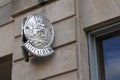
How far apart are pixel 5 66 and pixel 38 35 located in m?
2.24

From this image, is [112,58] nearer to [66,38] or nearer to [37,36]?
[66,38]

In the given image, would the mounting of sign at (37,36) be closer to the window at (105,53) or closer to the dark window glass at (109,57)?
the window at (105,53)

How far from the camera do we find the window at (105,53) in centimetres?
705

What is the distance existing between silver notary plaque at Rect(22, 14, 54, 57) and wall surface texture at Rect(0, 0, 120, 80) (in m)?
0.15

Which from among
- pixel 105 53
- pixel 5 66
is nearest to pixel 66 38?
pixel 105 53

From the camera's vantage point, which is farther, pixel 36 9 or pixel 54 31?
pixel 36 9

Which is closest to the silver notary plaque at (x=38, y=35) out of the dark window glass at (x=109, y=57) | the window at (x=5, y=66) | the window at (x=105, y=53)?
the window at (x=105, y=53)

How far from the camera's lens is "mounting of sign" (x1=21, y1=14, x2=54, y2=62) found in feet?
23.9

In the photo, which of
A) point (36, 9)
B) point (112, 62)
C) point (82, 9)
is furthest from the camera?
point (36, 9)

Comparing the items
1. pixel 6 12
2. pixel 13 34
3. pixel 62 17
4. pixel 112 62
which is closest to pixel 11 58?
pixel 13 34

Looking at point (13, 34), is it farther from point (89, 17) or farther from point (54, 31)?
point (89, 17)

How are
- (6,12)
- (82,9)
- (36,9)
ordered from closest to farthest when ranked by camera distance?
(82,9), (36,9), (6,12)

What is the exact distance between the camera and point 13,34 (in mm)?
8594

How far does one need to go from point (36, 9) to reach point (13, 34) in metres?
0.82
